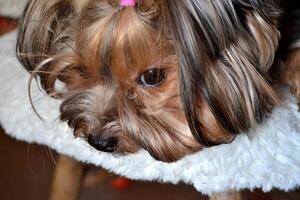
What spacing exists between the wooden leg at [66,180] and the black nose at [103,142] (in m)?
0.31

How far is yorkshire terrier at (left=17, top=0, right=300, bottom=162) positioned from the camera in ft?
2.81

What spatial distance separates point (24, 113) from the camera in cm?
122

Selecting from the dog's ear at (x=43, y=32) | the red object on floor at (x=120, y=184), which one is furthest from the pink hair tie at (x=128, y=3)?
the red object on floor at (x=120, y=184)

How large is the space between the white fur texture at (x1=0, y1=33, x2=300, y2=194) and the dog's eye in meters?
0.17

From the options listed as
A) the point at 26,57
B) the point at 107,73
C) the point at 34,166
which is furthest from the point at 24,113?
the point at 34,166

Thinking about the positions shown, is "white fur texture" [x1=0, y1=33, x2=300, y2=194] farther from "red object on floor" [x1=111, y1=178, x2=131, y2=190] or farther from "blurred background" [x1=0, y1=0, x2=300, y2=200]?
"red object on floor" [x1=111, y1=178, x2=131, y2=190]

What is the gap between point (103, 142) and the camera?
1.01 metres

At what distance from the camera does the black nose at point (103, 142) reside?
101 centimetres

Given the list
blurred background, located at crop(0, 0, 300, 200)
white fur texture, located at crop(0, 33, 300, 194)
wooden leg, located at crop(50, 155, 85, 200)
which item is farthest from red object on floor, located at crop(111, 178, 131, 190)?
white fur texture, located at crop(0, 33, 300, 194)

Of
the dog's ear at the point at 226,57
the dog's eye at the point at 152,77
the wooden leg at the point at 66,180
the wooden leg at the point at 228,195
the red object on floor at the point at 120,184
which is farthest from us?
the red object on floor at the point at 120,184

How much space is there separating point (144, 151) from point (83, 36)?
278 millimetres

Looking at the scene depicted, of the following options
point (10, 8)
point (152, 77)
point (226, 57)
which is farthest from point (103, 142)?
point (10, 8)

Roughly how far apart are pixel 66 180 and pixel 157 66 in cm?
50

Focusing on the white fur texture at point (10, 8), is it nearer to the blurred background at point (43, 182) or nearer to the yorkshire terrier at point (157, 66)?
the blurred background at point (43, 182)
